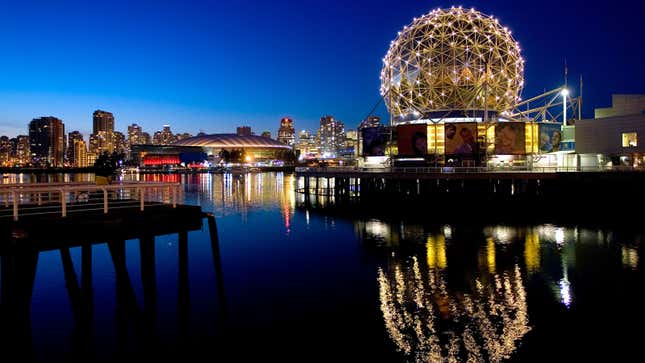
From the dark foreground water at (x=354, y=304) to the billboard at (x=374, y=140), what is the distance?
27.4 m

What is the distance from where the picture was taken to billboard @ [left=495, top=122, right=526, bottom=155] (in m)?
51.7

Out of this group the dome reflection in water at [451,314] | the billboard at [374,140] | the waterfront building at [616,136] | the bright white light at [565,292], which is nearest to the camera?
the dome reflection in water at [451,314]

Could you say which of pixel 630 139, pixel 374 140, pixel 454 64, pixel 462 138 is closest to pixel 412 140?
pixel 374 140

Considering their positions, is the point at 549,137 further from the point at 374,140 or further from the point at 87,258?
the point at 87,258

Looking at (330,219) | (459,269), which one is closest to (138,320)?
(459,269)

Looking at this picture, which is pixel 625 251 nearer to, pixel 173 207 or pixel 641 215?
pixel 641 215

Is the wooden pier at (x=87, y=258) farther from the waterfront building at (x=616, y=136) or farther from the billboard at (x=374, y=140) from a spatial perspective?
the waterfront building at (x=616, y=136)

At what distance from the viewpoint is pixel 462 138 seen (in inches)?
2053

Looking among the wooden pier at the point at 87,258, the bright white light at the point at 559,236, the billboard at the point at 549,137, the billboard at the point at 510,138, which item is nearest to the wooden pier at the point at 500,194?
the billboard at the point at 510,138

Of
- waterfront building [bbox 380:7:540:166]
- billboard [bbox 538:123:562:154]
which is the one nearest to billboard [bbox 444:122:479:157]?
waterfront building [bbox 380:7:540:166]

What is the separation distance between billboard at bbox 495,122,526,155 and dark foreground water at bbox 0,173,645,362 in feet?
77.9

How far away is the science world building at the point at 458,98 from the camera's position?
52.1 metres

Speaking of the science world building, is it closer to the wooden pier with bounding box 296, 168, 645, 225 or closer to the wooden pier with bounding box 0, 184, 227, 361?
the wooden pier with bounding box 296, 168, 645, 225

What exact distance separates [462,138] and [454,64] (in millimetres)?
7847
